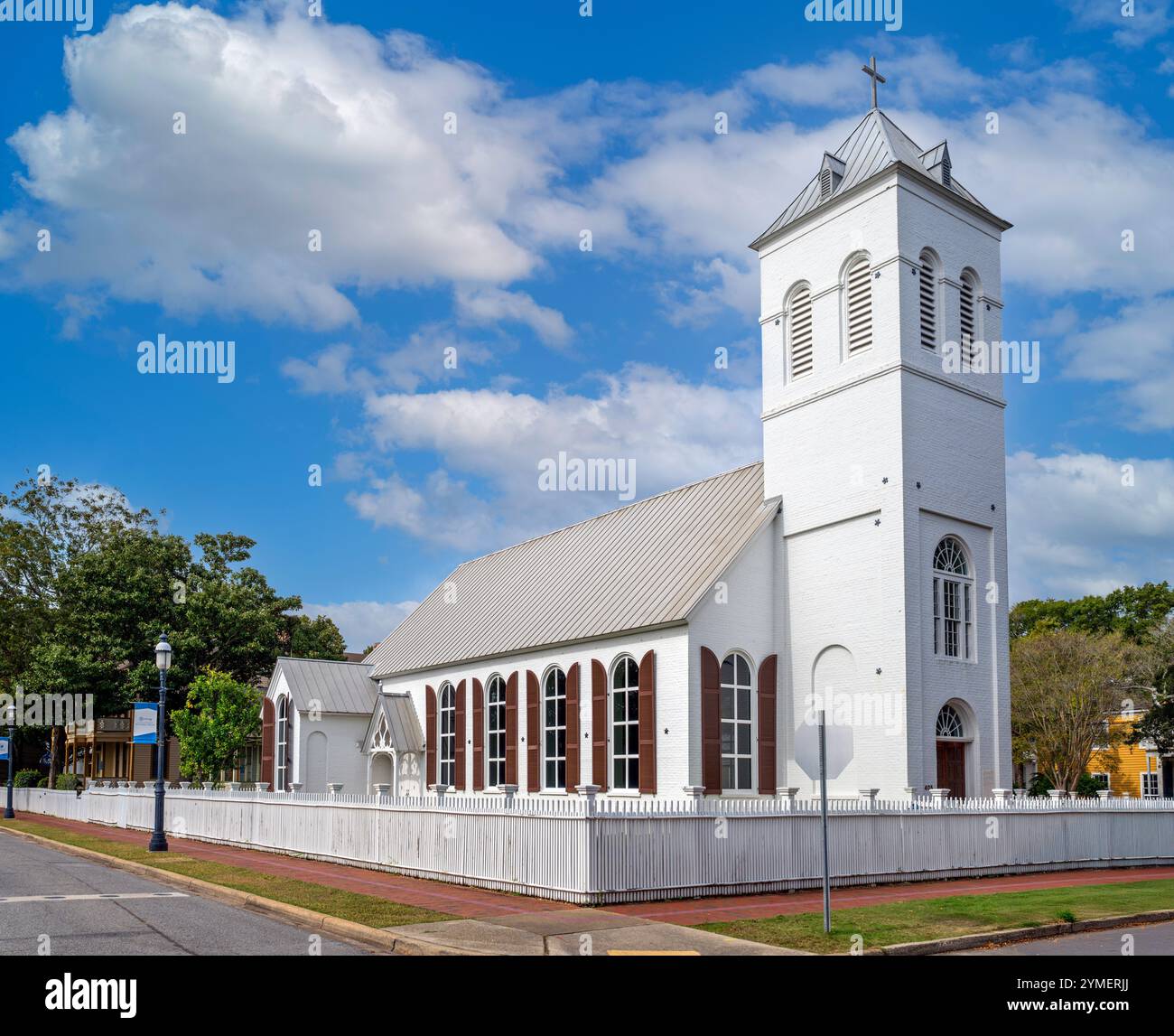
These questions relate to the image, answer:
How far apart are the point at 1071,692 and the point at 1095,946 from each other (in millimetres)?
40541

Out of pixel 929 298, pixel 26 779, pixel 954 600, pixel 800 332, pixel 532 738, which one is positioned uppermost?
pixel 929 298

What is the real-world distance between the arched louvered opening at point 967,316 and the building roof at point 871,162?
6.65 ft

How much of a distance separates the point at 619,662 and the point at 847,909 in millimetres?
15037

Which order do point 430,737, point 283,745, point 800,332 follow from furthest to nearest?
point 283,745
point 430,737
point 800,332

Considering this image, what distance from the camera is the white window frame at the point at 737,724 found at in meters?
29.1

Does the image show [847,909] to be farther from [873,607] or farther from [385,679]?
[385,679]

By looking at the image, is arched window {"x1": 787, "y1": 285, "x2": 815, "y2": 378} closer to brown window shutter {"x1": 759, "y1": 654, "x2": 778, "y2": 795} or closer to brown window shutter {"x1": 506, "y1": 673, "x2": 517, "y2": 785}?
brown window shutter {"x1": 759, "y1": 654, "x2": 778, "y2": 795}

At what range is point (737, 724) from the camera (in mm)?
29531

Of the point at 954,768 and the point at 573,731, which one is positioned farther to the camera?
the point at 573,731

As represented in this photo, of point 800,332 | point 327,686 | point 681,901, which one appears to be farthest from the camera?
point 327,686

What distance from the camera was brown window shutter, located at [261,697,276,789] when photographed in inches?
1763

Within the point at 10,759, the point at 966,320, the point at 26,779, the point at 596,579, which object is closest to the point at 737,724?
the point at 596,579

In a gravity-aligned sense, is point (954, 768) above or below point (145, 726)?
below

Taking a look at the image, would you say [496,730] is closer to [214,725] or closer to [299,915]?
[214,725]
